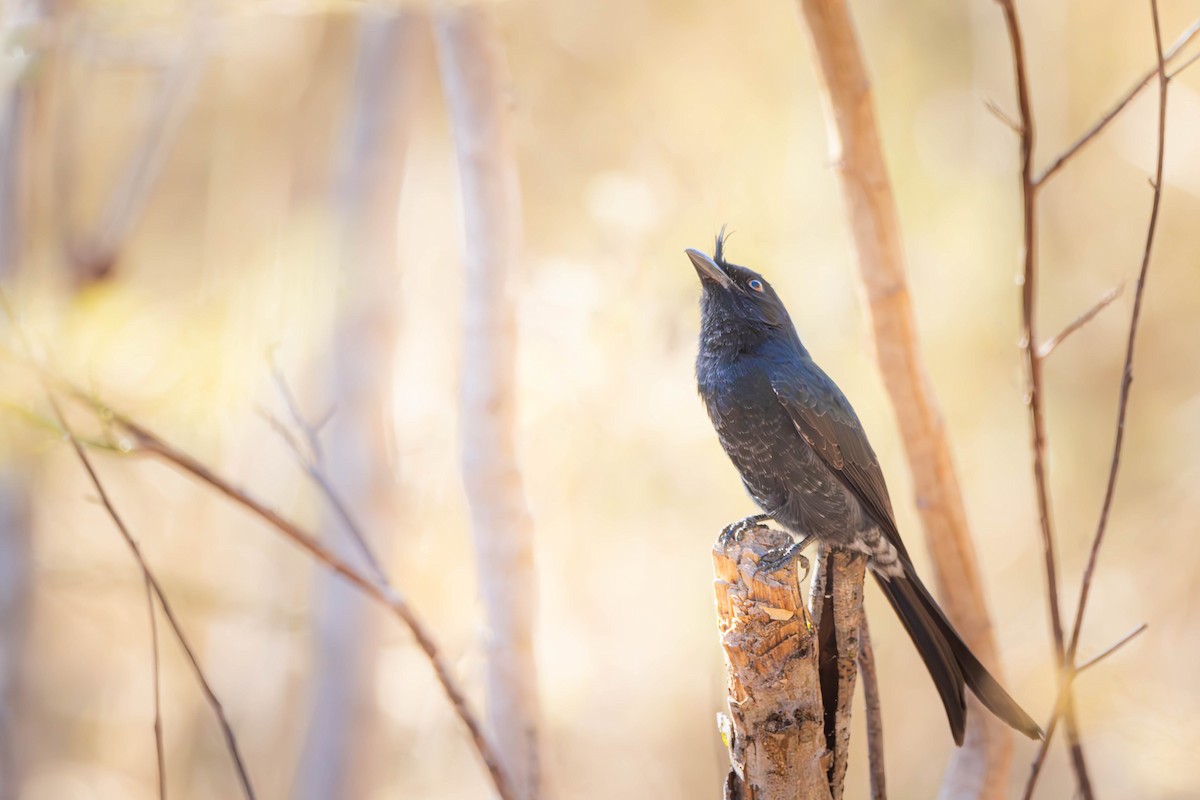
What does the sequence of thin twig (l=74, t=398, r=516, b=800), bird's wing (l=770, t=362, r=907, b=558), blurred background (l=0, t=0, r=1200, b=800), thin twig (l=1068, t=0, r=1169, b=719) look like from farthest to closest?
1. blurred background (l=0, t=0, r=1200, b=800)
2. bird's wing (l=770, t=362, r=907, b=558)
3. thin twig (l=74, t=398, r=516, b=800)
4. thin twig (l=1068, t=0, r=1169, b=719)

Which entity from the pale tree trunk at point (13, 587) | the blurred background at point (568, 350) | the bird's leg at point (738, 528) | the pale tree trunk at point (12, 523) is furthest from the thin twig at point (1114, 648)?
the pale tree trunk at point (13, 587)

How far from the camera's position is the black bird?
7.43 feet

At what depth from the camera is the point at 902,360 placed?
197 cm

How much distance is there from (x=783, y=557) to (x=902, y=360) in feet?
1.68

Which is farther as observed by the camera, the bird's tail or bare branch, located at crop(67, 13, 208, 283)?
bare branch, located at crop(67, 13, 208, 283)

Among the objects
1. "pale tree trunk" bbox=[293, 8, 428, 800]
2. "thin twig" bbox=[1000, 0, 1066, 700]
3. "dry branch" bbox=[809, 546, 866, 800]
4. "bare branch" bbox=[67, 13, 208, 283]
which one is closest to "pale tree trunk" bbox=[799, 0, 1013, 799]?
"dry branch" bbox=[809, 546, 866, 800]

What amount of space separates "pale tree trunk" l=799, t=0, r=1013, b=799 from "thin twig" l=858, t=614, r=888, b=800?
303mm

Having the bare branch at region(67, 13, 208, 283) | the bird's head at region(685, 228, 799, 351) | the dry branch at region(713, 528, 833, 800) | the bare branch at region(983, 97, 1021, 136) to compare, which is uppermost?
the bare branch at region(67, 13, 208, 283)

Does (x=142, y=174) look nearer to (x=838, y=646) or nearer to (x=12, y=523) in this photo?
(x=12, y=523)

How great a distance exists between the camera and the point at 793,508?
2410 mm

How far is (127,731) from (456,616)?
133 inches

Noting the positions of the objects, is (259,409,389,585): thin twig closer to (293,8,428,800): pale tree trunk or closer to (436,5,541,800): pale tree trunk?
(436,5,541,800): pale tree trunk

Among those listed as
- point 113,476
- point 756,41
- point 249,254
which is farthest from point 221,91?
point 756,41

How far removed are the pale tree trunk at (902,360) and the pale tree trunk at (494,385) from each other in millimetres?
1144
